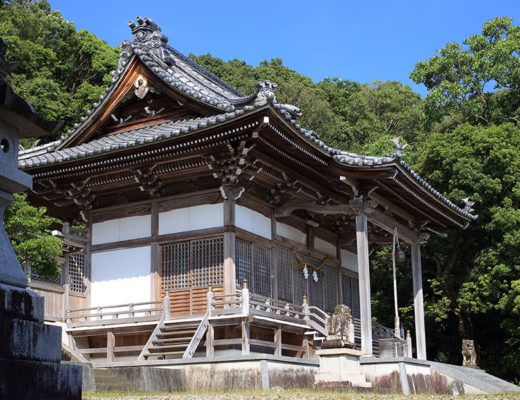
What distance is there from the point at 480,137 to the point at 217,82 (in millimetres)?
11509

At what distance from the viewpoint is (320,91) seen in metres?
55.4

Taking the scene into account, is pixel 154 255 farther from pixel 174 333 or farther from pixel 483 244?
pixel 483 244

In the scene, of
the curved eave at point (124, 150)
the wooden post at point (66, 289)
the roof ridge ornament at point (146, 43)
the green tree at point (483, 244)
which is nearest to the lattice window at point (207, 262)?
the curved eave at point (124, 150)

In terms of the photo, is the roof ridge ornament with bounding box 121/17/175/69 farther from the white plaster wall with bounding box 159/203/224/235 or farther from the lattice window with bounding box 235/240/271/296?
the lattice window with bounding box 235/240/271/296

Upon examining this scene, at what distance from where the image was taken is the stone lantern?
5781mm

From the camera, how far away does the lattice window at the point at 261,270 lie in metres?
18.7

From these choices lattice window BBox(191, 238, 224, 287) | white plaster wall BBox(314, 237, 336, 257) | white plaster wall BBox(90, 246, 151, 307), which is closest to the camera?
lattice window BBox(191, 238, 224, 287)

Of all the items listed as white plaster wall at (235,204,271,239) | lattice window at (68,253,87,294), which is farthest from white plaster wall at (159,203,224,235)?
lattice window at (68,253,87,294)

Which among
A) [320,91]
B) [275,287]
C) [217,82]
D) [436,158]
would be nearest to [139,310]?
[275,287]

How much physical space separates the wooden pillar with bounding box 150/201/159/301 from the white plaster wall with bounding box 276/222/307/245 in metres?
3.54

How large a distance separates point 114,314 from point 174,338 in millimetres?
2058

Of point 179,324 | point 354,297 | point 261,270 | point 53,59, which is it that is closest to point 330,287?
point 354,297

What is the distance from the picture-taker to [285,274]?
66.0 ft

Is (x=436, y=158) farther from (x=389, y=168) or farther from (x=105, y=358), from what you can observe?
(x=105, y=358)
